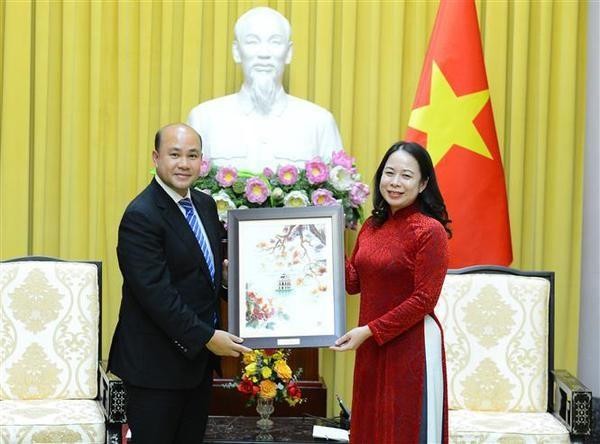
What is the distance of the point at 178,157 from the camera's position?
2.71 m

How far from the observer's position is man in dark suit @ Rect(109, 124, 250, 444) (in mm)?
2627

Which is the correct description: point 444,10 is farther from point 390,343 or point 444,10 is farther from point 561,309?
point 390,343

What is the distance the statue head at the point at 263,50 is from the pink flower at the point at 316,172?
497mm

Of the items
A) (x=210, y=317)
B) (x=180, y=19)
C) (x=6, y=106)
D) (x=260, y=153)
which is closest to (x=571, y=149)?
(x=260, y=153)

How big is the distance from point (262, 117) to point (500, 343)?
4.79 ft

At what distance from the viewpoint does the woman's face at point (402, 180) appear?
2.68 meters

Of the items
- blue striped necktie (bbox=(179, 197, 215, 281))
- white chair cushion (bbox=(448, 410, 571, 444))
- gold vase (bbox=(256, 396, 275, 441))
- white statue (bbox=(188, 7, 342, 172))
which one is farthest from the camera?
white statue (bbox=(188, 7, 342, 172))

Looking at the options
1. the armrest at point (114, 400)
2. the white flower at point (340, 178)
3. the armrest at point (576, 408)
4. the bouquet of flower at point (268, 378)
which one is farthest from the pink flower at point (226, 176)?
the armrest at point (576, 408)

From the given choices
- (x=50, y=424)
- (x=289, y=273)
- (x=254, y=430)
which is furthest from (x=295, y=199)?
(x=50, y=424)

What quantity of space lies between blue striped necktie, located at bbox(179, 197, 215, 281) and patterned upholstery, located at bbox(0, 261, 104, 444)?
1.05 meters

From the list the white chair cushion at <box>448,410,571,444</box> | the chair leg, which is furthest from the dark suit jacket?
the white chair cushion at <box>448,410,571,444</box>

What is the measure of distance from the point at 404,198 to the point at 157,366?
873mm

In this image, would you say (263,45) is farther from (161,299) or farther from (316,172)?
(161,299)

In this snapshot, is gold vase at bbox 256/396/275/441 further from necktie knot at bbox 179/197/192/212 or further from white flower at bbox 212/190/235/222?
necktie knot at bbox 179/197/192/212
